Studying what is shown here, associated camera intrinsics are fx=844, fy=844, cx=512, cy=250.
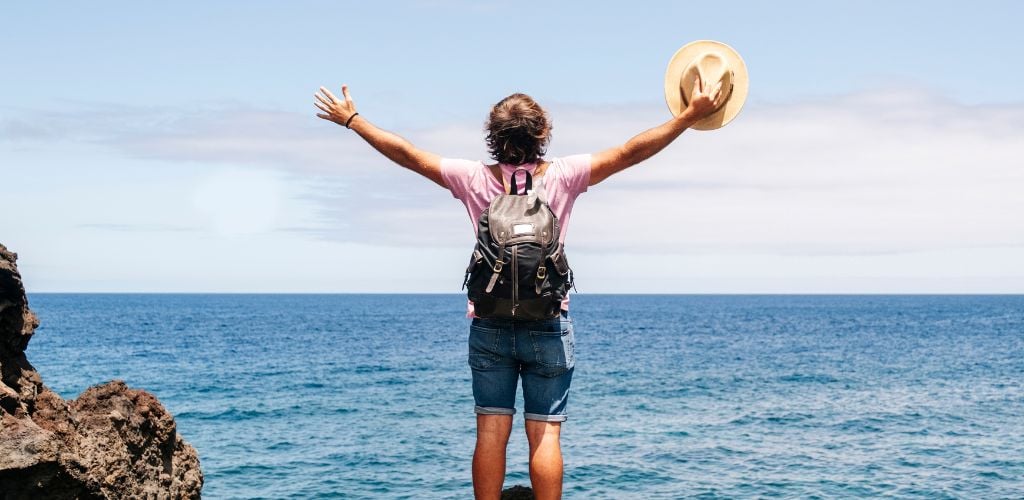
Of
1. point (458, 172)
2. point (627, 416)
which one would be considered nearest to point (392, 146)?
point (458, 172)

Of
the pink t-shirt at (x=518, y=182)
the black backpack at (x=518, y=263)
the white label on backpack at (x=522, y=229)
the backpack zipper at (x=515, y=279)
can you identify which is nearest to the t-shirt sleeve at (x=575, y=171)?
the pink t-shirt at (x=518, y=182)

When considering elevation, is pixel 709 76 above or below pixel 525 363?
above

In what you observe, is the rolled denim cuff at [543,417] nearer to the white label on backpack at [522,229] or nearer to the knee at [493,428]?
the knee at [493,428]

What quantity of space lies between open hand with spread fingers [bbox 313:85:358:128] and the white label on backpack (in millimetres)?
1222

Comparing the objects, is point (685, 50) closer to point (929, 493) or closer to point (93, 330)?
point (929, 493)

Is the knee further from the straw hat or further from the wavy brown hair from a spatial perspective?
the straw hat

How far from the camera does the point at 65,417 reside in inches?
261

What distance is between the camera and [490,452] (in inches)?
181

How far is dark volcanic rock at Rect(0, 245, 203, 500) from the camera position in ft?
18.0

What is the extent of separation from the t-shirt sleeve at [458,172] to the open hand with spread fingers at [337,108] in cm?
62

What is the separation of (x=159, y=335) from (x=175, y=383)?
129 ft

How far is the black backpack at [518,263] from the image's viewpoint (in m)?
4.09

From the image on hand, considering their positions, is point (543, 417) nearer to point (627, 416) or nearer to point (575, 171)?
point (575, 171)

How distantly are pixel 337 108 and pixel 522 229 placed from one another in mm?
1374
